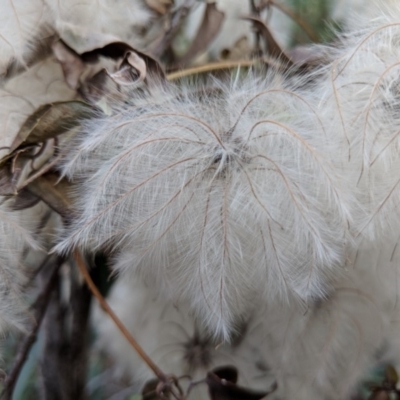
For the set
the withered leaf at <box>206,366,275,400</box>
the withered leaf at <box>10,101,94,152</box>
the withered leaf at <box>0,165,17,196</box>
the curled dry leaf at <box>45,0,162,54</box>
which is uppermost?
the curled dry leaf at <box>45,0,162,54</box>

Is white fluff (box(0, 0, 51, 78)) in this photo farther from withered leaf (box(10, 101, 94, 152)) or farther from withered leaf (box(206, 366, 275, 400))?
withered leaf (box(206, 366, 275, 400))

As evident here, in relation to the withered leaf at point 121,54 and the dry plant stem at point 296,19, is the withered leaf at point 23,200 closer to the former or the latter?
the withered leaf at point 121,54

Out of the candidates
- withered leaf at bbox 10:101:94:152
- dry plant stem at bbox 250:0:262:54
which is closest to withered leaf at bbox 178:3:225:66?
dry plant stem at bbox 250:0:262:54

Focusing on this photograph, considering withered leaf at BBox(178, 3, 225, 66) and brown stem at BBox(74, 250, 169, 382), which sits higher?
withered leaf at BBox(178, 3, 225, 66)

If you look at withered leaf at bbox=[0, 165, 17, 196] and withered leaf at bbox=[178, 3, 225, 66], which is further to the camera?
withered leaf at bbox=[178, 3, 225, 66]

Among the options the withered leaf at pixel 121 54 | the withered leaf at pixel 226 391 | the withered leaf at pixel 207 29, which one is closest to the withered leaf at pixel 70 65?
the withered leaf at pixel 121 54
